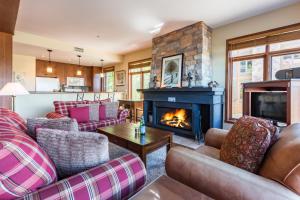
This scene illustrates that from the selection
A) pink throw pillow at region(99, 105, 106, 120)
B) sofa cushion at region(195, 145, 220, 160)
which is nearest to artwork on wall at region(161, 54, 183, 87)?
pink throw pillow at region(99, 105, 106, 120)

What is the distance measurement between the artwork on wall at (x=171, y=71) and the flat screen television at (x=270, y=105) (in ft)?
6.14

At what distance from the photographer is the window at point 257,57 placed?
313 centimetres

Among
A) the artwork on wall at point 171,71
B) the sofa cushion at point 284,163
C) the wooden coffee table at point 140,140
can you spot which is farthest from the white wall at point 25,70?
the sofa cushion at point 284,163

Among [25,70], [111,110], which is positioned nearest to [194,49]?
[111,110]

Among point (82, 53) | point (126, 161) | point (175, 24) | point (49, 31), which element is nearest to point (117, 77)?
point (82, 53)

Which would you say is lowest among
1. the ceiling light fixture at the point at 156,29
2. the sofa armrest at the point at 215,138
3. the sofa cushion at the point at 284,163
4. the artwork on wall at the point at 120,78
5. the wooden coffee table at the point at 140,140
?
the wooden coffee table at the point at 140,140

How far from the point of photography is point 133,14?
3.42 metres

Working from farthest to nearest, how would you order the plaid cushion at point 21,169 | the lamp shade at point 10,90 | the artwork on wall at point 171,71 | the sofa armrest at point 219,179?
1. the artwork on wall at point 171,71
2. the lamp shade at point 10,90
3. the sofa armrest at point 219,179
4. the plaid cushion at point 21,169

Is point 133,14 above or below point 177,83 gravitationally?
above

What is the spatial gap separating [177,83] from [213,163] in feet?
11.1

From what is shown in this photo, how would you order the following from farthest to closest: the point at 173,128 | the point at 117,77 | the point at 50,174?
the point at 117,77 < the point at 173,128 < the point at 50,174

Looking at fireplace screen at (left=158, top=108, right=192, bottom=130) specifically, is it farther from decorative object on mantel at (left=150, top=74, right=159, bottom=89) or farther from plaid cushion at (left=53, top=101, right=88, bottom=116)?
plaid cushion at (left=53, top=101, right=88, bottom=116)

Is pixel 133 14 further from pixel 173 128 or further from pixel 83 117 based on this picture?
Result: pixel 173 128

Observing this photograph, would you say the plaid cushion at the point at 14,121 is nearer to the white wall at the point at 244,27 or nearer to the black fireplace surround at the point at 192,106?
the black fireplace surround at the point at 192,106
